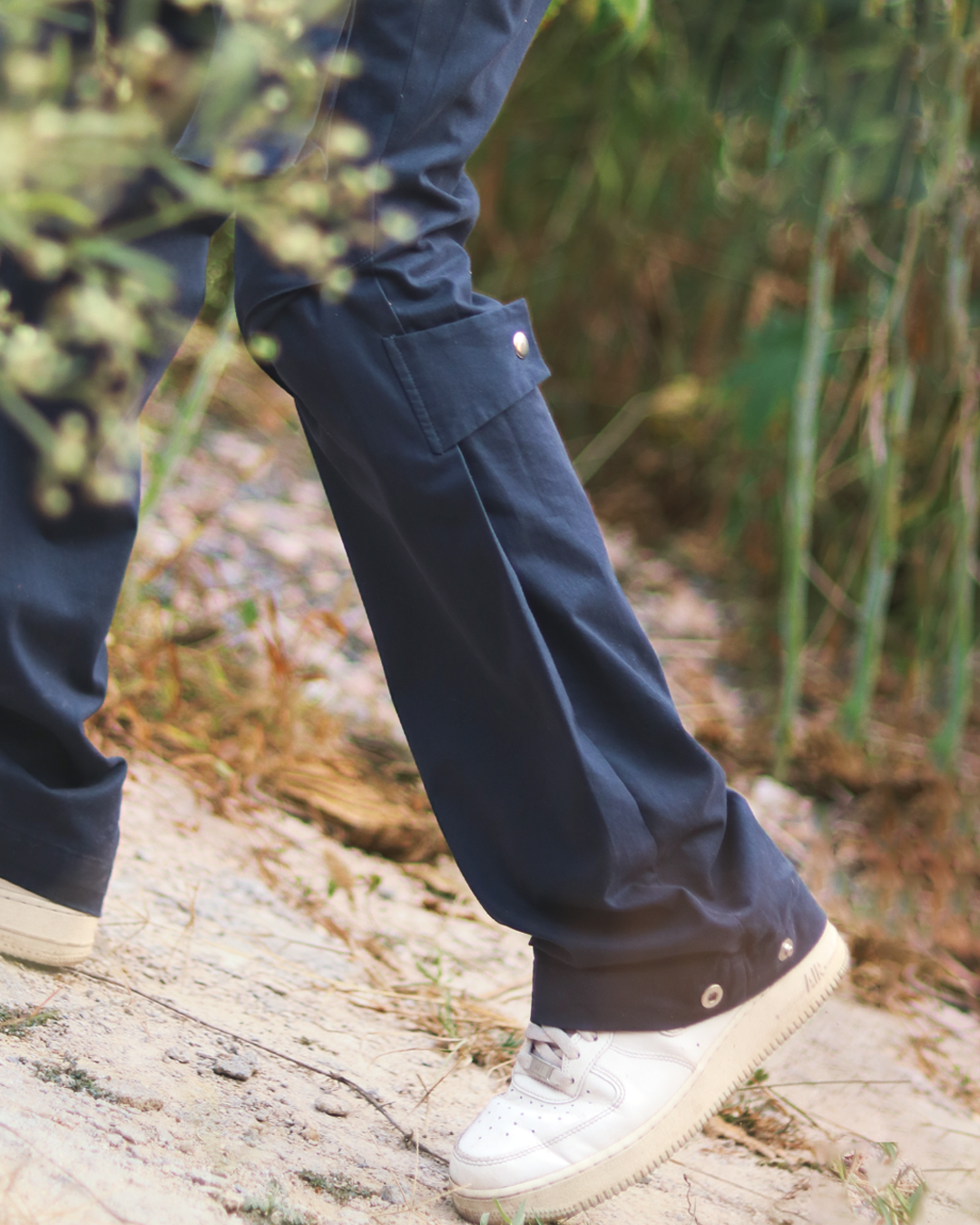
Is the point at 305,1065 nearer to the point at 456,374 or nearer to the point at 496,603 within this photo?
the point at 496,603

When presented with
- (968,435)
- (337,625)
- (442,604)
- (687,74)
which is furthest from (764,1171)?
(687,74)

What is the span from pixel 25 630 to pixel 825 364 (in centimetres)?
198

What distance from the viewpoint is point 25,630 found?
0.92 m

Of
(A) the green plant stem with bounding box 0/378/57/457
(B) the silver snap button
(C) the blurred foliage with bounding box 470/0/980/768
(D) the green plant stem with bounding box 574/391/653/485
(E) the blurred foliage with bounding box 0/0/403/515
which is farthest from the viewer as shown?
(D) the green plant stem with bounding box 574/391/653/485

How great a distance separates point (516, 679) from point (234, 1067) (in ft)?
1.27

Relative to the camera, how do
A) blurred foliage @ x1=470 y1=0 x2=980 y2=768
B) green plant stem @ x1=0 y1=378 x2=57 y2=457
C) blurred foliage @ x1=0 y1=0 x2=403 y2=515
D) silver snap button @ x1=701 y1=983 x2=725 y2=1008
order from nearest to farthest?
blurred foliage @ x1=0 y1=0 x2=403 y2=515 < green plant stem @ x1=0 y1=378 x2=57 y2=457 < silver snap button @ x1=701 y1=983 x2=725 y2=1008 < blurred foliage @ x1=470 y1=0 x2=980 y2=768

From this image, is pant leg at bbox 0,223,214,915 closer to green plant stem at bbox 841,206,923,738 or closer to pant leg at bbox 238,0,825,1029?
pant leg at bbox 238,0,825,1029

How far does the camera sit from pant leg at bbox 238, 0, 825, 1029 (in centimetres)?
77

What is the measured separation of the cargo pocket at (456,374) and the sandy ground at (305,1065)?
0.49m

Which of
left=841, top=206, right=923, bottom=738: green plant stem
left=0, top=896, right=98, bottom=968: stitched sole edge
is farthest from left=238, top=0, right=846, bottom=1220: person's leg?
left=841, top=206, right=923, bottom=738: green plant stem

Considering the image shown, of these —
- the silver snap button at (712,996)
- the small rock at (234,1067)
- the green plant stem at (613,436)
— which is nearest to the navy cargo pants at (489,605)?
the silver snap button at (712,996)

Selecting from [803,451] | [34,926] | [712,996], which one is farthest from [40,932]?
[803,451]

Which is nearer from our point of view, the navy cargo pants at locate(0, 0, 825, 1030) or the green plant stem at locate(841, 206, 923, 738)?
the navy cargo pants at locate(0, 0, 825, 1030)

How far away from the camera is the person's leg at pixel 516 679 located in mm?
776
